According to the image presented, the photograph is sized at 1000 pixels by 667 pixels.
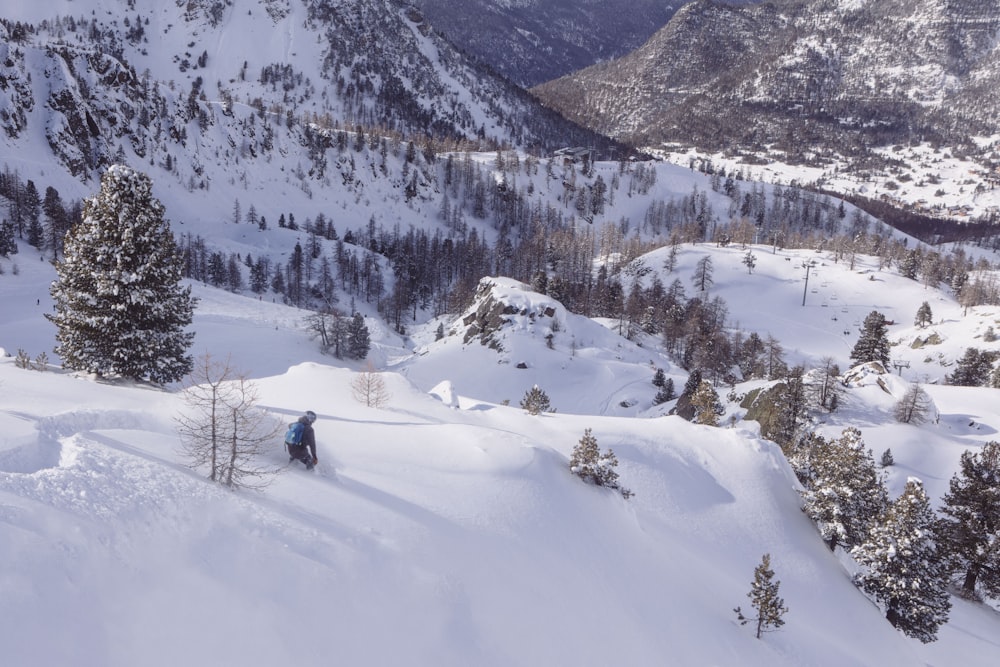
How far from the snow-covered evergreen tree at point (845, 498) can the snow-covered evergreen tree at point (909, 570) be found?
4.41 feet

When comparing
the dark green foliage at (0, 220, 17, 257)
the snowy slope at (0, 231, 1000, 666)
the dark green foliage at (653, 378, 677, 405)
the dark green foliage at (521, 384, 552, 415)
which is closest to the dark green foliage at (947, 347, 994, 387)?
the dark green foliage at (653, 378, 677, 405)

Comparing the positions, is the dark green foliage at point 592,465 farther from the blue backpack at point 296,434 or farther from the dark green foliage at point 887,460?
the dark green foliage at point 887,460

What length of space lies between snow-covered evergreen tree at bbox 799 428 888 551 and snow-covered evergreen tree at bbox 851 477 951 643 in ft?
4.41

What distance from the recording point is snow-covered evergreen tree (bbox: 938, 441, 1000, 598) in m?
24.0

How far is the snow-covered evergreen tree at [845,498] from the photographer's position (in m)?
18.9

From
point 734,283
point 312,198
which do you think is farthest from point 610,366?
point 312,198

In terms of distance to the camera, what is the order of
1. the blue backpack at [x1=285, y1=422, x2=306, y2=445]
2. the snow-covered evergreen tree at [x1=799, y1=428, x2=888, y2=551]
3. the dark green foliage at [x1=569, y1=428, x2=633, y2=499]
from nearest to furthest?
the blue backpack at [x1=285, y1=422, x2=306, y2=445]
the dark green foliage at [x1=569, y1=428, x2=633, y2=499]
the snow-covered evergreen tree at [x1=799, y1=428, x2=888, y2=551]

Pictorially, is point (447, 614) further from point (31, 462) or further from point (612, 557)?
point (31, 462)

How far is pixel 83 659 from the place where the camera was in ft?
18.0

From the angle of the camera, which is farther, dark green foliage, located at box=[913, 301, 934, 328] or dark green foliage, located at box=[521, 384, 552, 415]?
dark green foliage, located at box=[913, 301, 934, 328]

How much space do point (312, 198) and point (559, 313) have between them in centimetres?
10722

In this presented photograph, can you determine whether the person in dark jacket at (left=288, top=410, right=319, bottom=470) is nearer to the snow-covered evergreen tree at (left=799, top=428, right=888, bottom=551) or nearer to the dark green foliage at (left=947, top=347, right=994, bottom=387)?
the snow-covered evergreen tree at (left=799, top=428, right=888, bottom=551)

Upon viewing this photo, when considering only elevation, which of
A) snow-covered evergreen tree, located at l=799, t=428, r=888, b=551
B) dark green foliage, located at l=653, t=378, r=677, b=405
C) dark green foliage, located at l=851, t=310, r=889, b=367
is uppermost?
snow-covered evergreen tree, located at l=799, t=428, r=888, b=551

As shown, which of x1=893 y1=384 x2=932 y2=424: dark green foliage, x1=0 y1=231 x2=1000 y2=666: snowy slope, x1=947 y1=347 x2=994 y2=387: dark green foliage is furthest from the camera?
x1=947 y1=347 x2=994 y2=387: dark green foliage
